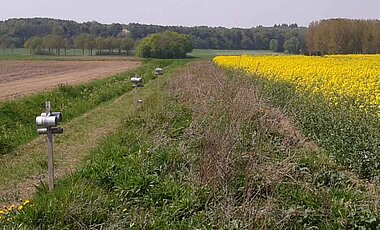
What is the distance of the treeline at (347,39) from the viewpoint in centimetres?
6606

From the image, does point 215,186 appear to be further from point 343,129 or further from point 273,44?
point 273,44

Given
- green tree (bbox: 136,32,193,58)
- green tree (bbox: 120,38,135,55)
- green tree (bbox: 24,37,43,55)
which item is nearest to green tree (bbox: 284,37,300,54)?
green tree (bbox: 136,32,193,58)

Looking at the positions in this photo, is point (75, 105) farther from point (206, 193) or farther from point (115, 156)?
point (206, 193)

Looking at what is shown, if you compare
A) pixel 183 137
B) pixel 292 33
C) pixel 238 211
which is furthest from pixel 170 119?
pixel 292 33

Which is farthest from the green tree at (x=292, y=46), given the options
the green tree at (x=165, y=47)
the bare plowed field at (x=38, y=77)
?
the bare plowed field at (x=38, y=77)

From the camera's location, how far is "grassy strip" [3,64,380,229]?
529 cm

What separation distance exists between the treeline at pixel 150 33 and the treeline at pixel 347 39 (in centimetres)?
1205

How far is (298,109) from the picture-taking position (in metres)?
10.5

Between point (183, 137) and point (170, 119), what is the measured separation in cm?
215

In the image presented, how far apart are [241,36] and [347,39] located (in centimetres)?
3002

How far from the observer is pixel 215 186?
6152 millimetres

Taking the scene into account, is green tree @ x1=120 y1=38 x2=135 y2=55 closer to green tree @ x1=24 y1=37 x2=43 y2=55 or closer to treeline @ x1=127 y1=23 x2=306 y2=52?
treeline @ x1=127 y1=23 x2=306 y2=52

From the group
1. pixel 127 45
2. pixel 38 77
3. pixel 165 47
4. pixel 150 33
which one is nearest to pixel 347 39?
pixel 165 47

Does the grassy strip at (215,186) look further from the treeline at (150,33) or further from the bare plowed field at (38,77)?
the treeline at (150,33)
